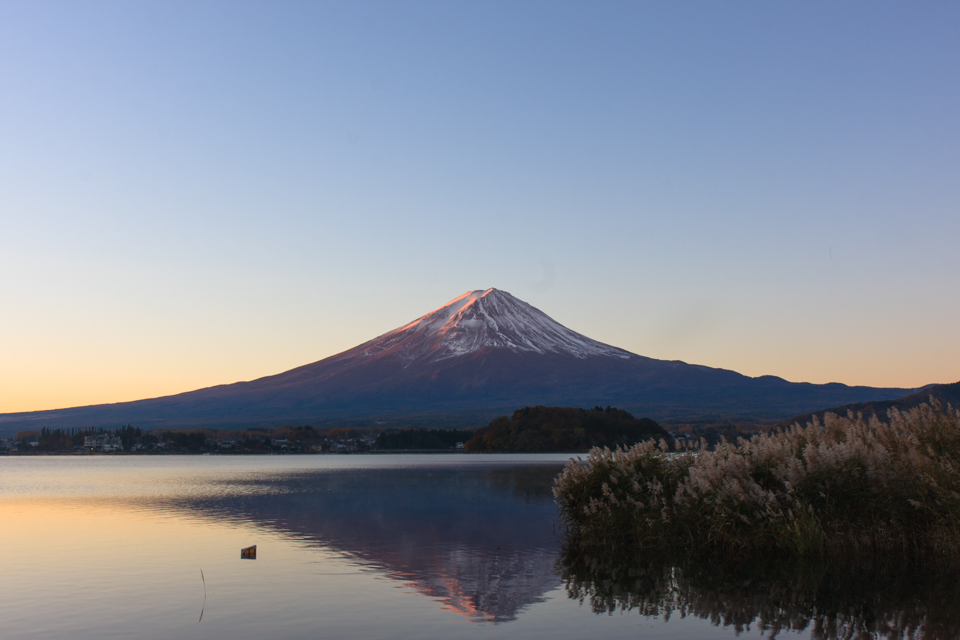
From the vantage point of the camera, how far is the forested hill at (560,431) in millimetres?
116750

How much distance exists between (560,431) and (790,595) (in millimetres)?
106118

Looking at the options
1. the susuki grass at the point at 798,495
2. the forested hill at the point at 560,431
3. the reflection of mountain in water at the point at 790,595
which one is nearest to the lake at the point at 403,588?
the reflection of mountain in water at the point at 790,595

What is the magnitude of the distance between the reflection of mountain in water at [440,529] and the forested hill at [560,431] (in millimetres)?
68818

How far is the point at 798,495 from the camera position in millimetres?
18797

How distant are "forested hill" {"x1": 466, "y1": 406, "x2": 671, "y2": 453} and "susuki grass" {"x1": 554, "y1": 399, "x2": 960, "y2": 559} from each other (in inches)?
3620

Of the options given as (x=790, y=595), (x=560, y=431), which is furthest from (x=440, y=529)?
(x=560, y=431)

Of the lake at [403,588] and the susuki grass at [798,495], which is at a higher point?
the susuki grass at [798,495]

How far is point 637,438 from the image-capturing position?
113438mm

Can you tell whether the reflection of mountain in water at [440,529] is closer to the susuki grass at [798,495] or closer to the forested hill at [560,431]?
the susuki grass at [798,495]

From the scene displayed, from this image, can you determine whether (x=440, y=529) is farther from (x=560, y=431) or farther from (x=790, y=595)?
(x=560, y=431)

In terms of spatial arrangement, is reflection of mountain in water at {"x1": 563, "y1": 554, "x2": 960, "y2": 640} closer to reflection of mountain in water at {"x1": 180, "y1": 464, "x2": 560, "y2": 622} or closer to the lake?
the lake

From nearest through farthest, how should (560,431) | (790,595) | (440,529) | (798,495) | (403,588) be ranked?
(790,595), (403,588), (798,495), (440,529), (560,431)

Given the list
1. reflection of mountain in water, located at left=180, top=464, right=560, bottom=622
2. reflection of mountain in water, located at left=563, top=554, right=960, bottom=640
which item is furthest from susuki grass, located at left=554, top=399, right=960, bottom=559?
reflection of mountain in water, located at left=180, top=464, right=560, bottom=622

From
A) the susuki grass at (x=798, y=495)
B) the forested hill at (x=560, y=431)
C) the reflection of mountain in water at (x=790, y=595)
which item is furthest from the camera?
the forested hill at (x=560, y=431)
